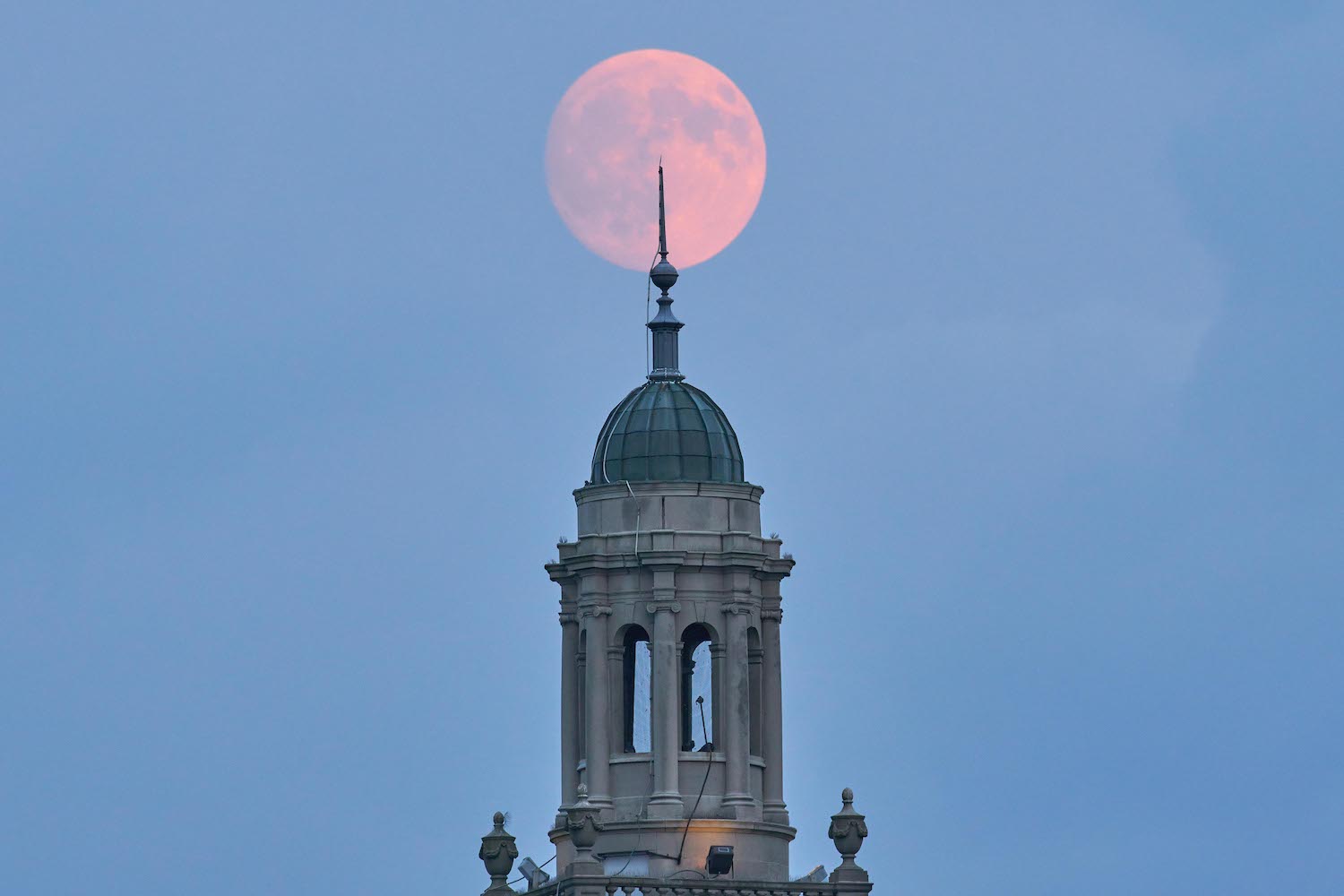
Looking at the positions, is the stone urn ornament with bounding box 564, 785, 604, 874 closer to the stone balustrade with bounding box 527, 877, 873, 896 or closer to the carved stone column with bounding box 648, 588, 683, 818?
the stone balustrade with bounding box 527, 877, 873, 896

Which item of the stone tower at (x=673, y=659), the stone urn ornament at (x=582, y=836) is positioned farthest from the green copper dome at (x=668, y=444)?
the stone urn ornament at (x=582, y=836)

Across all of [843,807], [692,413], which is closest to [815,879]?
[843,807]

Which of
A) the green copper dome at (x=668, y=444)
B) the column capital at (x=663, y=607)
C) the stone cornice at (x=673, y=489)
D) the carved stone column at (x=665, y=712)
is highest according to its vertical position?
the green copper dome at (x=668, y=444)

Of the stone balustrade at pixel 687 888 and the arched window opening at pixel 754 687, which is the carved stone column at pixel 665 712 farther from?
the arched window opening at pixel 754 687

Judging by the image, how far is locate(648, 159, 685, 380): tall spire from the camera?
441 ft

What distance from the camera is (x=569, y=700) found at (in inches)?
5236

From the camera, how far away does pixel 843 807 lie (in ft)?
430

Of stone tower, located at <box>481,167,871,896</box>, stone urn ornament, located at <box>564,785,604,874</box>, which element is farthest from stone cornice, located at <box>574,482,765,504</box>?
stone urn ornament, located at <box>564,785,604,874</box>

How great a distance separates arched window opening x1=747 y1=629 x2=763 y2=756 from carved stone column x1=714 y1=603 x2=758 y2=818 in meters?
0.63

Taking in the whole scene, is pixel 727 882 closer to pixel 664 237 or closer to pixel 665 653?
pixel 665 653

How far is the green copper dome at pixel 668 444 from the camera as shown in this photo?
132625 millimetres

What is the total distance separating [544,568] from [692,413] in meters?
4.53

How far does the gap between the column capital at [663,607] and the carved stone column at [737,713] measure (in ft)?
3.45

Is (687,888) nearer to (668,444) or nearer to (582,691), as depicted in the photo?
(582,691)
